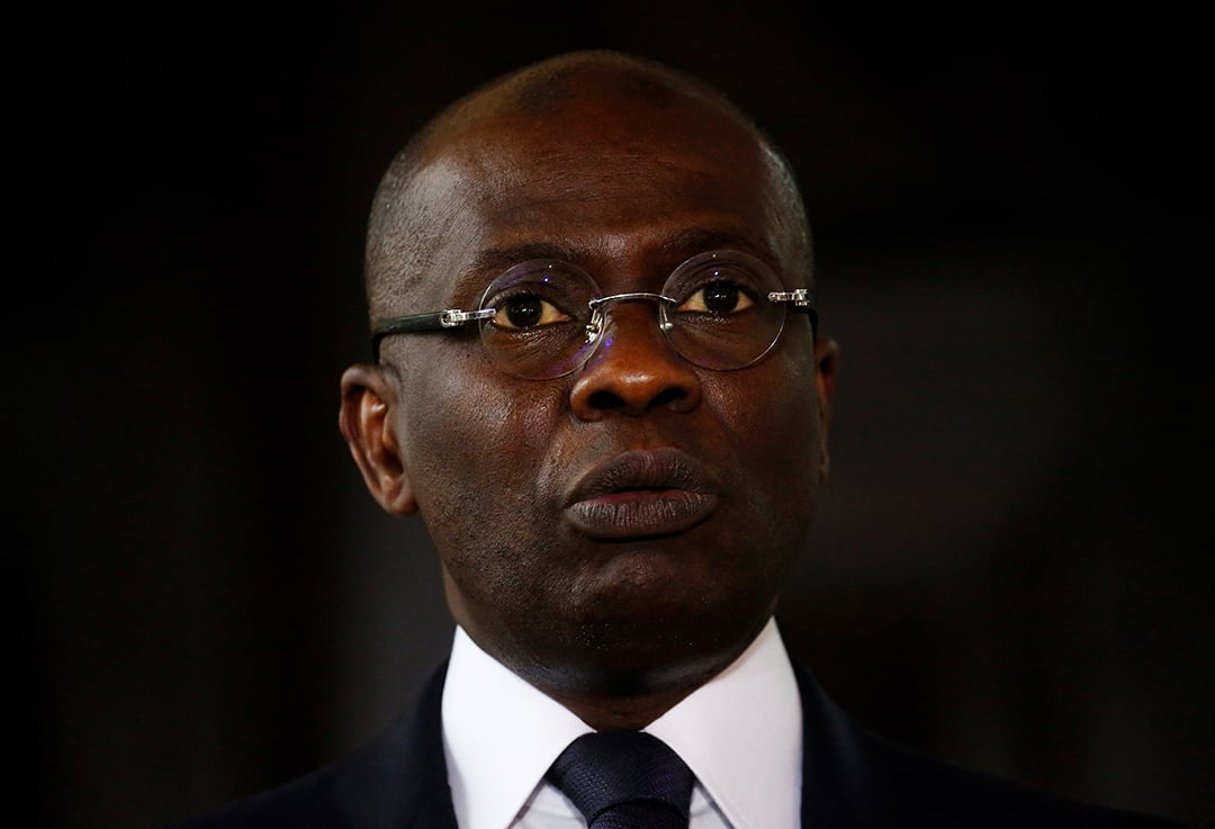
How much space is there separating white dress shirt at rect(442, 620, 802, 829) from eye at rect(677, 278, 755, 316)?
36cm

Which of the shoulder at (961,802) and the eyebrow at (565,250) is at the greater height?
the eyebrow at (565,250)

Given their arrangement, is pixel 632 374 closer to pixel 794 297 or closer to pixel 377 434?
pixel 794 297

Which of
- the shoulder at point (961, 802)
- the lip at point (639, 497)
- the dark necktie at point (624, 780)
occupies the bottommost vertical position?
the shoulder at point (961, 802)

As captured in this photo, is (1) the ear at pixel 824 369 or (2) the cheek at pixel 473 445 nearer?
(2) the cheek at pixel 473 445

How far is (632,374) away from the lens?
1.61 meters

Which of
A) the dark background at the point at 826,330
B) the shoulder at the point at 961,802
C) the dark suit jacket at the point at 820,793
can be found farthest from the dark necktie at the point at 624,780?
the dark background at the point at 826,330

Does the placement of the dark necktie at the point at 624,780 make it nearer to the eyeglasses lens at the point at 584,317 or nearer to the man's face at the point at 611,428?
the man's face at the point at 611,428

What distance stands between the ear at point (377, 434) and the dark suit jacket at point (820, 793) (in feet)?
0.76

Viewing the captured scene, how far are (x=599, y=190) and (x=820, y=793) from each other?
678 millimetres

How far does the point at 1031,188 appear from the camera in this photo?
93.4 inches

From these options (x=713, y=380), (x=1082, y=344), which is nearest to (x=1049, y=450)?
(x=1082, y=344)

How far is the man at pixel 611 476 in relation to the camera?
1.63 meters

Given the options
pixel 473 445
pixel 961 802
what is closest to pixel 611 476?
pixel 473 445

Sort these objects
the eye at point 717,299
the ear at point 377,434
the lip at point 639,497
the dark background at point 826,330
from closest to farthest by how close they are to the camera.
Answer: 1. the lip at point 639,497
2. the eye at point 717,299
3. the ear at point 377,434
4. the dark background at point 826,330
